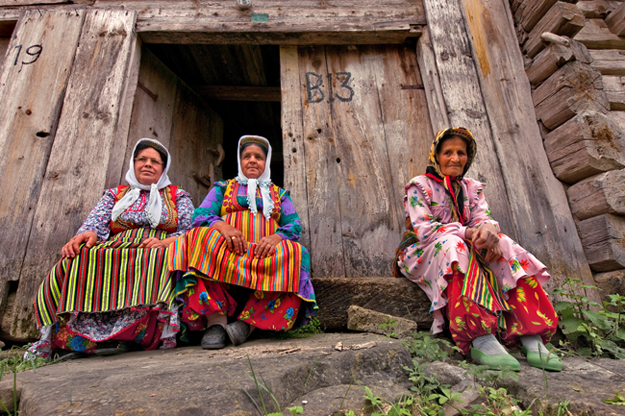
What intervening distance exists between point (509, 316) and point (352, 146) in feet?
5.91

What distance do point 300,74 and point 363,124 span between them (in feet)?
2.51

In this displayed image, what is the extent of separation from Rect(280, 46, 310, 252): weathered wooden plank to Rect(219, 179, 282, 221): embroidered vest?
279 millimetres

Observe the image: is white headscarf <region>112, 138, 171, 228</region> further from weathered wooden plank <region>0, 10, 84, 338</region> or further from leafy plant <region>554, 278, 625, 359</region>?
leafy plant <region>554, 278, 625, 359</region>

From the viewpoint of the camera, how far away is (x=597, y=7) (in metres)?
3.58

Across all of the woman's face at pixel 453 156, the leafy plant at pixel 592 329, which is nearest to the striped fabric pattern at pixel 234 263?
the woman's face at pixel 453 156

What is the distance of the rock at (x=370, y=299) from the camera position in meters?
2.33

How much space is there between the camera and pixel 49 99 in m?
3.24

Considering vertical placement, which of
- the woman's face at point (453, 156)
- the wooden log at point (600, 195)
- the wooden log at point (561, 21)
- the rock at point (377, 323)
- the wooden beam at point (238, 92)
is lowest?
the rock at point (377, 323)

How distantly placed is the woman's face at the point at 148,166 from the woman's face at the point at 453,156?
6.83 feet

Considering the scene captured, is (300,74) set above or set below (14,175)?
above

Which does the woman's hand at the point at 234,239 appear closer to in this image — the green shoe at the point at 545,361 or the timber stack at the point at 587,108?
the green shoe at the point at 545,361

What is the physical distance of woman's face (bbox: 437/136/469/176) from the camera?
253 cm

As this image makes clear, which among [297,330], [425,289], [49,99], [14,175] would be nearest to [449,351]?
[425,289]

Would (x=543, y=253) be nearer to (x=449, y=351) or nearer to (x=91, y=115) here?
(x=449, y=351)
